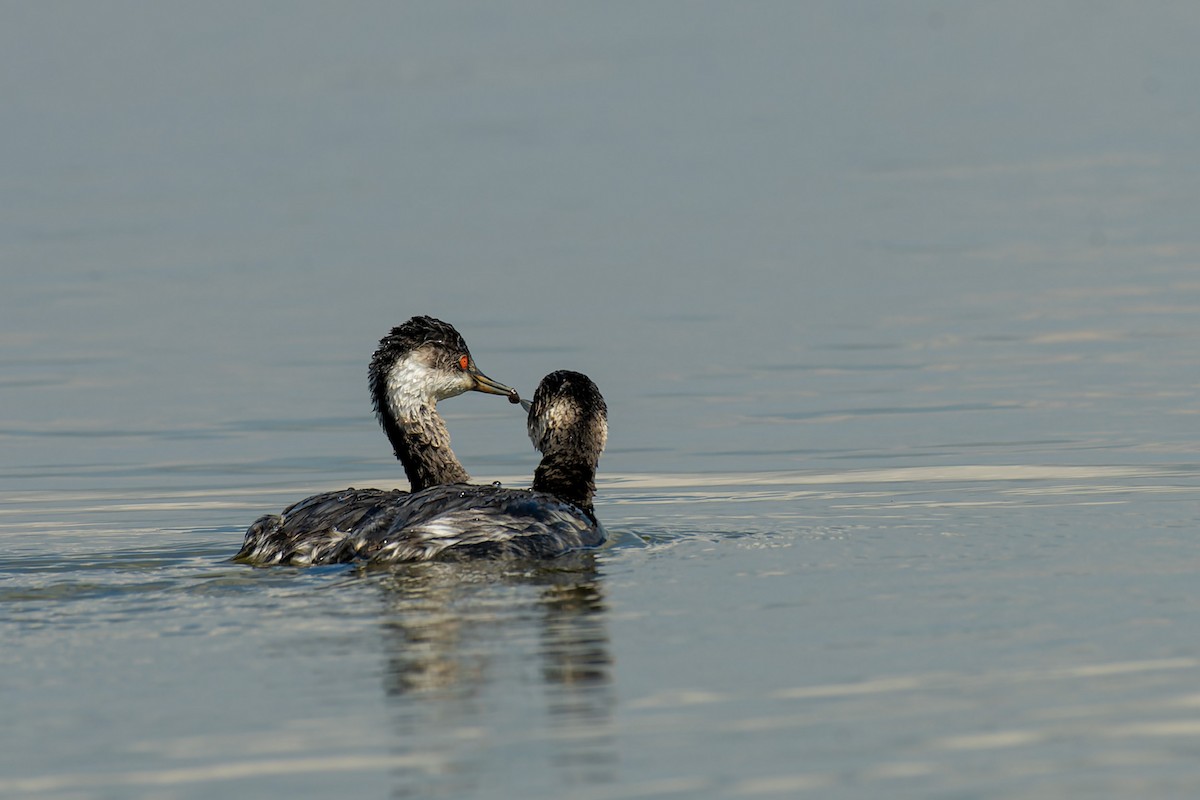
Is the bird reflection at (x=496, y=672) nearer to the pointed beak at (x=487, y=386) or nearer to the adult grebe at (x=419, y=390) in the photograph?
the adult grebe at (x=419, y=390)

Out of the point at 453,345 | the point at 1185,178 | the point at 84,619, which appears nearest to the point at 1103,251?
the point at 1185,178

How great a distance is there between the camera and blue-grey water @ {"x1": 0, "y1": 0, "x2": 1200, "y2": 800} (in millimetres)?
6527

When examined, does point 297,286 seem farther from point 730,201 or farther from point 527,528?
point 527,528

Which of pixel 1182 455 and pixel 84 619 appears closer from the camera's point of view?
pixel 84 619

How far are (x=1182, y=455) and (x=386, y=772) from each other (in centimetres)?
779

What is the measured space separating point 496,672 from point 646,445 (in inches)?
278

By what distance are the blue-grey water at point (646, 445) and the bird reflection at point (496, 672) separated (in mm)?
25

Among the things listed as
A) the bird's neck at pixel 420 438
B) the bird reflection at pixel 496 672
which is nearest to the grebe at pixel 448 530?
the bird reflection at pixel 496 672

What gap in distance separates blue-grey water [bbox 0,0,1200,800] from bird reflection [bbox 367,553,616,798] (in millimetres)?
25

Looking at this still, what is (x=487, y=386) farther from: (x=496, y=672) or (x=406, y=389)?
(x=496, y=672)

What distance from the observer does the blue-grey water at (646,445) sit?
6.53 meters

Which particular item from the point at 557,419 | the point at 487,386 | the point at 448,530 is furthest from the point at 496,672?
the point at 487,386

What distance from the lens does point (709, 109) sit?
118ft

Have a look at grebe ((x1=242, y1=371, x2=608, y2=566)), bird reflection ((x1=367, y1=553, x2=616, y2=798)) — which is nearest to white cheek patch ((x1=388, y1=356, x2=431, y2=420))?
grebe ((x1=242, y1=371, x2=608, y2=566))
